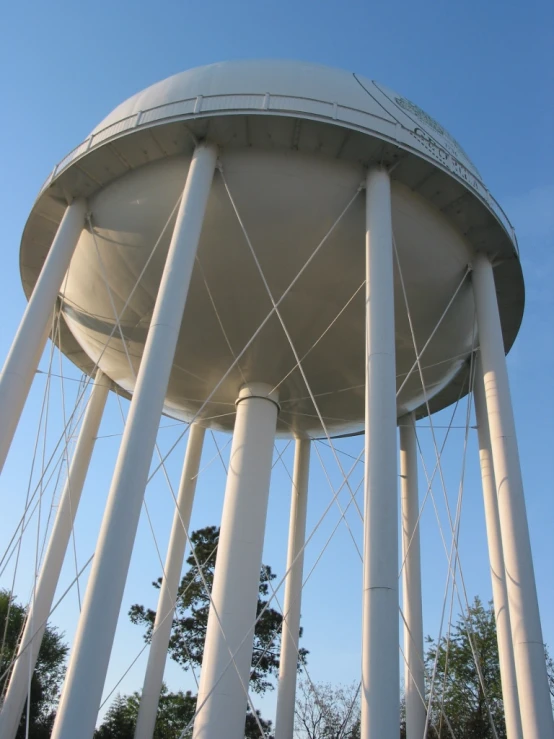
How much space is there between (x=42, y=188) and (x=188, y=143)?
9.67ft

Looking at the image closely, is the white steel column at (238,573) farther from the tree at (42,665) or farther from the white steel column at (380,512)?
the tree at (42,665)

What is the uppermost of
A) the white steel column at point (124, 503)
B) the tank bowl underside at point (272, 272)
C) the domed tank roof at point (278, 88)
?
the domed tank roof at point (278, 88)

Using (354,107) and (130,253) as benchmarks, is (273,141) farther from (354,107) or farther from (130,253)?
(130,253)

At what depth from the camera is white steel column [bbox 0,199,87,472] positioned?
8.79m

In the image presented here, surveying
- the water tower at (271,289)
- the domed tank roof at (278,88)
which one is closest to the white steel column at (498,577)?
the water tower at (271,289)

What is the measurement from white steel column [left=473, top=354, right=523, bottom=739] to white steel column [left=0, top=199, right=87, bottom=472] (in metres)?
7.50

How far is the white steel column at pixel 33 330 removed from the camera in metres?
8.79

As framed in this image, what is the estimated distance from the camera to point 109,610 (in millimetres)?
6430

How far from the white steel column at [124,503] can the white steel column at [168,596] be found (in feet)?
15.8

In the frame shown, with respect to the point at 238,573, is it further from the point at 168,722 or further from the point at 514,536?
the point at 168,722

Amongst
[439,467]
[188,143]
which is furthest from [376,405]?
[188,143]

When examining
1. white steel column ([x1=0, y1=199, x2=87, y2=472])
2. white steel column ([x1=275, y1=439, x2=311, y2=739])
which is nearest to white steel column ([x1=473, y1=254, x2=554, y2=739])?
white steel column ([x1=275, y1=439, x2=311, y2=739])

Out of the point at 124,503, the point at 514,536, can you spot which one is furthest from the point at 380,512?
the point at 124,503

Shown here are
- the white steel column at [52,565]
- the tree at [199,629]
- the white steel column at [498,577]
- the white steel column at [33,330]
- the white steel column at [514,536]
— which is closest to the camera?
the white steel column at [514,536]
